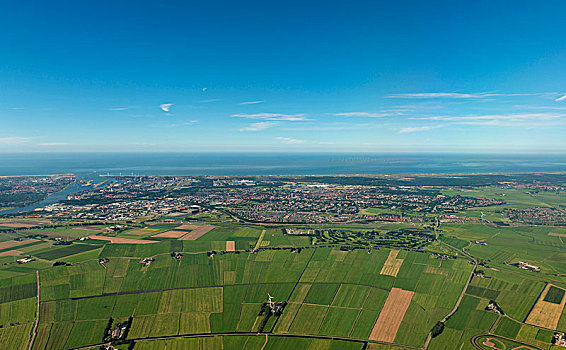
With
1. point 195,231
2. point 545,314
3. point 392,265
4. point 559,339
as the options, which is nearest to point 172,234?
point 195,231

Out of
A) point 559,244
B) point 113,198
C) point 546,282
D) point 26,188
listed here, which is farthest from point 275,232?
point 26,188

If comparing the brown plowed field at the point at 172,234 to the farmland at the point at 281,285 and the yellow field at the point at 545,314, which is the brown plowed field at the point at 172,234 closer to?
the farmland at the point at 281,285

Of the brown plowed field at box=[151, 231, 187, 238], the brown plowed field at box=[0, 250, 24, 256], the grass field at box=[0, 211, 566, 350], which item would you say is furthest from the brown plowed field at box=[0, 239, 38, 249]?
the brown plowed field at box=[151, 231, 187, 238]

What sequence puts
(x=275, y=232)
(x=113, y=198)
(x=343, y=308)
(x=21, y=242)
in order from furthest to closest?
1. (x=113, y=198)
2. (x=275, y=232)
3. (x=21, y=242)
4. (x=343, y=308)

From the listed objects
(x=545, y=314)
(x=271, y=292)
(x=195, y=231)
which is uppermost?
(x=195, y=231)

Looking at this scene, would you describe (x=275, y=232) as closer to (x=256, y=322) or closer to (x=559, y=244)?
(x=256, y=322)

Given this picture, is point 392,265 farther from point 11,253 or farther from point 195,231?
point 11,253

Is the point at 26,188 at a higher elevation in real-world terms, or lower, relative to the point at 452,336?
higher
